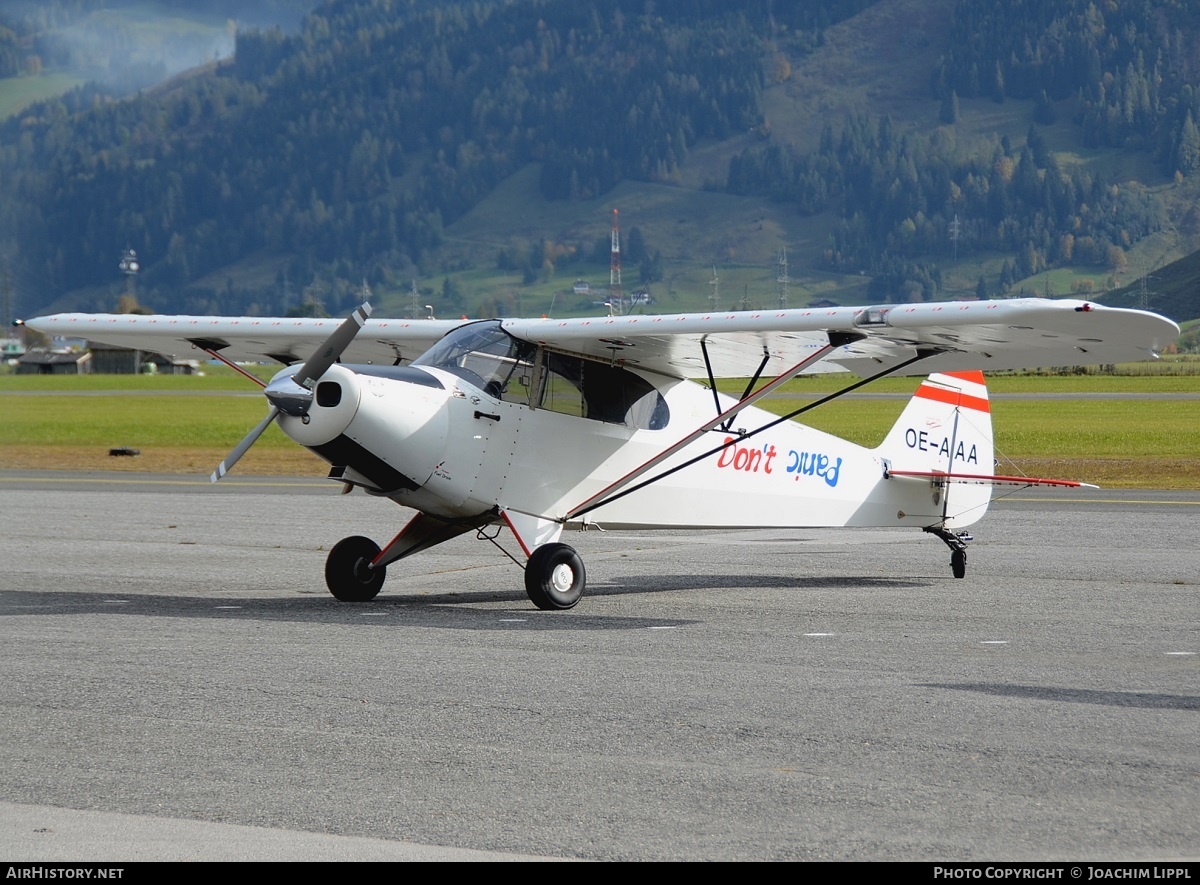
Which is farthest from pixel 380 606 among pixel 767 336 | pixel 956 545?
pixel 956 545

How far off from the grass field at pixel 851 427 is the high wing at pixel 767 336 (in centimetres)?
1599

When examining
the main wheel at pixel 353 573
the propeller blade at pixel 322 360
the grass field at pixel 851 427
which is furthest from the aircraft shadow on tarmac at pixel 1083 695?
the grass field at pixel 851 427

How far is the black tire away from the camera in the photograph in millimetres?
16453

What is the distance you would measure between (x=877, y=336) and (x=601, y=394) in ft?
8.84

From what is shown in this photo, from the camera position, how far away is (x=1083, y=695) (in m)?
9.14

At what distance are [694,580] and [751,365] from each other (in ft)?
8.06

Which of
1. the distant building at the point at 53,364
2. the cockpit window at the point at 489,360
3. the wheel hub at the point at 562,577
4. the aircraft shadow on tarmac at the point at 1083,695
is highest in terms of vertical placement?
the cockpit window at the point at 489,360

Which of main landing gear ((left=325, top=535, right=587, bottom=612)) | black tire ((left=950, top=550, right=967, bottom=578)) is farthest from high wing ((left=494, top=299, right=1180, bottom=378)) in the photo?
black tire ((left=950, top=550, right=967, bottom=578))

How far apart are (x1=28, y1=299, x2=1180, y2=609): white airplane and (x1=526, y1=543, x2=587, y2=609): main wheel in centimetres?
2

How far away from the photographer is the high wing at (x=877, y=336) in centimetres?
1223

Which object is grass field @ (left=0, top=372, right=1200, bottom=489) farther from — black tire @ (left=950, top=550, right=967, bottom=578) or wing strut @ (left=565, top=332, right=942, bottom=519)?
wing strut @ (left=565, top=332, right=942, bottom=519)

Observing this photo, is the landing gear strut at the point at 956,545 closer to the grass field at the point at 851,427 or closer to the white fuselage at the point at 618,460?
the white fuselage at the point at 618,460

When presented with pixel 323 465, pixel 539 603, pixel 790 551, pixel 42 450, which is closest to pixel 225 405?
pixel 42 450

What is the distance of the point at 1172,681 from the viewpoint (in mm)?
9664
